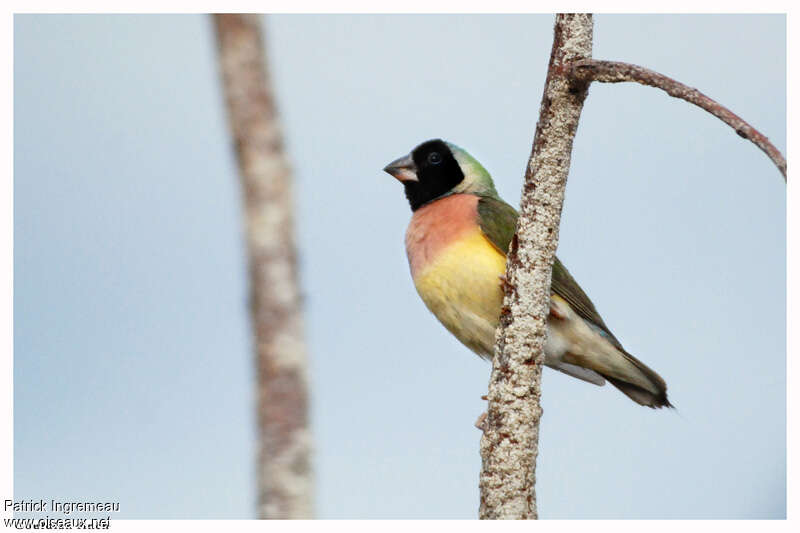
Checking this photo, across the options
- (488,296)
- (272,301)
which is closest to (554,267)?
(488,296)

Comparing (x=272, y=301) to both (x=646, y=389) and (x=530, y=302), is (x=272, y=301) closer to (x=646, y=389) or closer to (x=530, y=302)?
(x=530, y=302)

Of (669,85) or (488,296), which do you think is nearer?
(669,85)

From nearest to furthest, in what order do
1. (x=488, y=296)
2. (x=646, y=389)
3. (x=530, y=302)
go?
(x=530, y=302) → (x=488, y=296) → (x=646, y=389)

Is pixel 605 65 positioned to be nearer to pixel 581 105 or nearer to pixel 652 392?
pixel 581 105

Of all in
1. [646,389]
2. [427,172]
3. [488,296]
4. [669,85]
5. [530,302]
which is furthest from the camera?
[427,172]

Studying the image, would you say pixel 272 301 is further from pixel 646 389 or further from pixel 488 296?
pixel 646 389

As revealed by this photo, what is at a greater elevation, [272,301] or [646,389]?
[272,301]

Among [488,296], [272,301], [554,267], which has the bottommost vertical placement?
[272,301]
